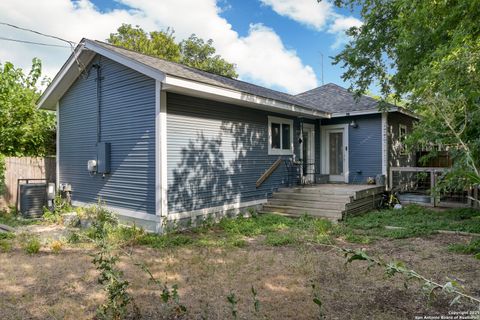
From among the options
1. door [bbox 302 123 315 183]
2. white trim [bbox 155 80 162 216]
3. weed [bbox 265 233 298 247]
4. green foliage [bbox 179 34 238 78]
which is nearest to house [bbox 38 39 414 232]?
white trim [bbox 155 80 162 216]

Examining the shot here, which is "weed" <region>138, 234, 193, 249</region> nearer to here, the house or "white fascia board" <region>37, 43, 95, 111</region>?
the house

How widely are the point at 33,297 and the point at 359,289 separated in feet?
11.9

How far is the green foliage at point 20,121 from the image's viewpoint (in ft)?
31.5

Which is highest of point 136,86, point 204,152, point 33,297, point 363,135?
point 136,86

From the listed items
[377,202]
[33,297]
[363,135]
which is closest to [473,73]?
[33,297]

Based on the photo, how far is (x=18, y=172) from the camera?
9.39 meters

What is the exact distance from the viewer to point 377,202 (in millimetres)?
10008

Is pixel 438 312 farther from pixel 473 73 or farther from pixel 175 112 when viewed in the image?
pixel 175 112

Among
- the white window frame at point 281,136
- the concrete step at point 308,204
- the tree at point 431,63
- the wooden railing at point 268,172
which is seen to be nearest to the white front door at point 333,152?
the tree at point 431,63

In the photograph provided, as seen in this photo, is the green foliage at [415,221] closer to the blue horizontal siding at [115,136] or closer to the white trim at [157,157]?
the white trim at [157,157]

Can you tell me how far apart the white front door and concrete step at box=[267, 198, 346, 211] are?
348 centimetres

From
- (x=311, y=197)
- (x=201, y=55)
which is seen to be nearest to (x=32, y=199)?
(x=311, y=197)

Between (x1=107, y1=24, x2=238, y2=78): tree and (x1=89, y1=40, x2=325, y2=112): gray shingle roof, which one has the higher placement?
(x1=107, y1=24, x2=238, y2=78): tree

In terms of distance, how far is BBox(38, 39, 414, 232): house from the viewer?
270 inches
